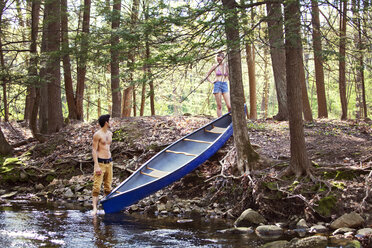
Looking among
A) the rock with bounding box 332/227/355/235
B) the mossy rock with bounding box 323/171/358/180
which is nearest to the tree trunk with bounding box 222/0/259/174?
the mossy rock with bounding box 323/171/358/180

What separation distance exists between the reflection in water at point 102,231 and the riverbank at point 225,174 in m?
0.83

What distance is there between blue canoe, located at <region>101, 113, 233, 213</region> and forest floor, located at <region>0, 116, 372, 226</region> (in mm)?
427

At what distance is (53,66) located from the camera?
12.1m

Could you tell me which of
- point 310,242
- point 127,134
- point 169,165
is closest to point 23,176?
point 127,134

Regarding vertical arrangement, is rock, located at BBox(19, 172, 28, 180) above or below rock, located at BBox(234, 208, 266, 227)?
above

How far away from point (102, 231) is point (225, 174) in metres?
3.13

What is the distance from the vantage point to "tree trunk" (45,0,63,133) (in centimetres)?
1159

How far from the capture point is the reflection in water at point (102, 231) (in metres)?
5.27

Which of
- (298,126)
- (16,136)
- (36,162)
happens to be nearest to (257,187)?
(298,126)

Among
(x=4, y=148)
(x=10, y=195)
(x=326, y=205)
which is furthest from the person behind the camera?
(x=4, y=148)

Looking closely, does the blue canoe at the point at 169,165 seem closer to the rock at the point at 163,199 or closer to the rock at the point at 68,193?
the rock at the point at 163,199

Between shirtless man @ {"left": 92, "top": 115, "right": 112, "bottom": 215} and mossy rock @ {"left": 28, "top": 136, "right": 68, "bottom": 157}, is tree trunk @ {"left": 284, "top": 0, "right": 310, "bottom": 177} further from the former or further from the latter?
mossy rock @ {"left": 28, "top": 136, "right": 68, "bottom": 157}

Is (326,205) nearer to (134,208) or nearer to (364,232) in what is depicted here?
(364,232)

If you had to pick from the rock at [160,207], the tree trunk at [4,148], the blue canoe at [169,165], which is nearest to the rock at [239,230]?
the blue canoe at [169,165]
